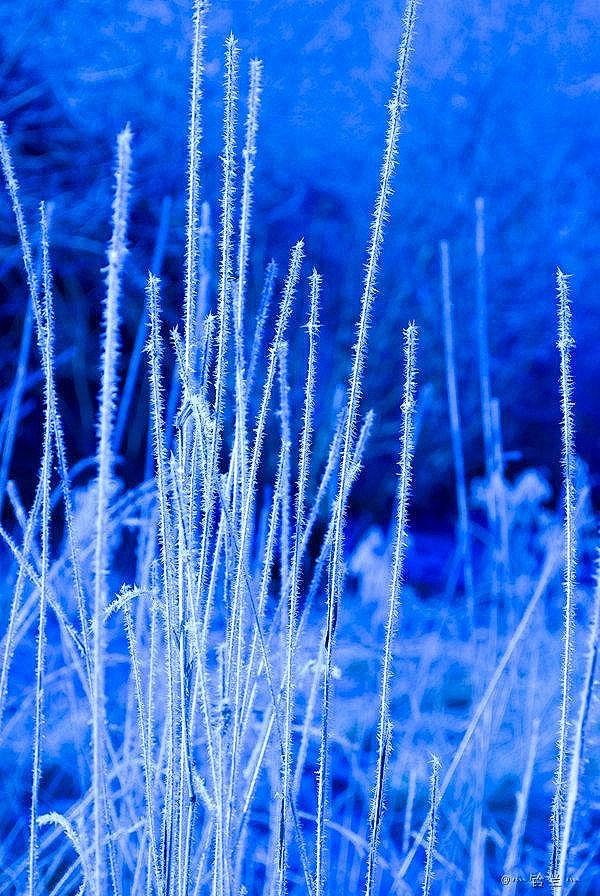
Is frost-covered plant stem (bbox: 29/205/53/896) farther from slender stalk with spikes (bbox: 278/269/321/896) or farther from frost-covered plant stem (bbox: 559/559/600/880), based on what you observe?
frost-covered plant stem (bbox: 559/559/600/880)

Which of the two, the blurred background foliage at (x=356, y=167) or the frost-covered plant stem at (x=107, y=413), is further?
the blurred background foliage at (x=356, y=167)

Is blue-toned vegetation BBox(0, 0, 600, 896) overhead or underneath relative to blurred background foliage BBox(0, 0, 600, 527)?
underneath

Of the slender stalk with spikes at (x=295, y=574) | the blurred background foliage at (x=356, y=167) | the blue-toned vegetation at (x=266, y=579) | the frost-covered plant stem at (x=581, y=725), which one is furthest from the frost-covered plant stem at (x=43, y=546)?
the blurred background foliage at (x=356, y=167)

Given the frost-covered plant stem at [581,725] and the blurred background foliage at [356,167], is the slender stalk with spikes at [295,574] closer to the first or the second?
the frost-covered plant stem at [581,725]

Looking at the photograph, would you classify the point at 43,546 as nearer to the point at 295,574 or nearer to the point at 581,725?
the point at 295,574

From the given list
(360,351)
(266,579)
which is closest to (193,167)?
(360,351)

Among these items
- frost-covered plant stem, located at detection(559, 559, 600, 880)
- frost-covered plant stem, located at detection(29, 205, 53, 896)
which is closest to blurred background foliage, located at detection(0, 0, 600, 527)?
frost-covered plant stem, located at detection(29, 205, 53, 896)

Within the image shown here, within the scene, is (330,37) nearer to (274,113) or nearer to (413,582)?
(274,113)
